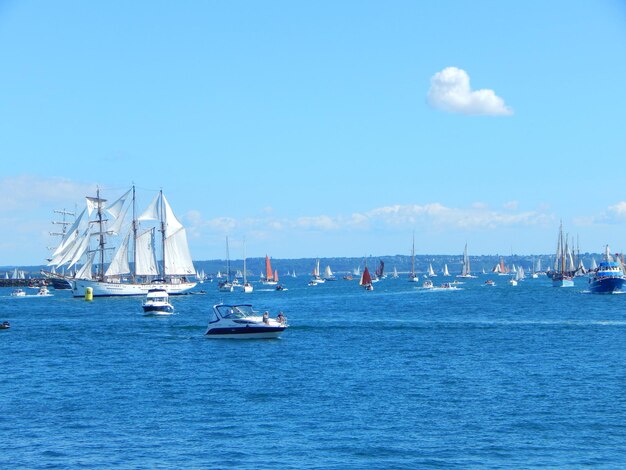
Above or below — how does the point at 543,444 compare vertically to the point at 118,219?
below

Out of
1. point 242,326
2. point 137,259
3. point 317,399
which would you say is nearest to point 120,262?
point 137,259

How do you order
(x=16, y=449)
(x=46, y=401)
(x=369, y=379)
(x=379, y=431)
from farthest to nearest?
(x=369, y=379) → (x=46, y=401) → (x=379, y=431) → (x=16, y=449)

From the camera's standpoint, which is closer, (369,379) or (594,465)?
(594,465)

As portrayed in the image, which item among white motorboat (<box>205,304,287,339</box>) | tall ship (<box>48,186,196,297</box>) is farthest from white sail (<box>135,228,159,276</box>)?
white motorboat (<box>205,304,287,339</box>)

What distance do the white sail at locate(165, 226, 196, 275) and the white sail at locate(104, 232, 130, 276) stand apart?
24.8 feet

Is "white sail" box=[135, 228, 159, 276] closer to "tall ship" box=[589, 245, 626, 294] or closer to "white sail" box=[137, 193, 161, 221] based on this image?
"white sail" box=[137, 193, 161, 221]

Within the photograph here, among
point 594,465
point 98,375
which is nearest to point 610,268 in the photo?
point 98,375

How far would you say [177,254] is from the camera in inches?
7264

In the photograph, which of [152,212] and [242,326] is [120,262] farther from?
[242,326]

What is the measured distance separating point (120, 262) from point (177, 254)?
11.4m

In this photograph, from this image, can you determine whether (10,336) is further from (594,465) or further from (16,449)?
(594,465)

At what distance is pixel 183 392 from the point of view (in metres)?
48.3

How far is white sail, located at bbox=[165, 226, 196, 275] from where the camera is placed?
183 metres

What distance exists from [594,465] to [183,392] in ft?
73.0
